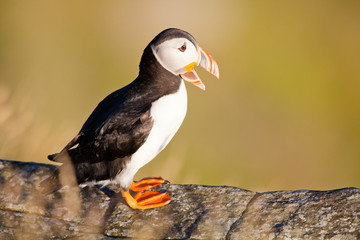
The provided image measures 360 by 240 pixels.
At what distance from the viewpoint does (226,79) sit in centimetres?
1233

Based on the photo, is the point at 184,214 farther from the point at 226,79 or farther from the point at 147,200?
the point at 226,79

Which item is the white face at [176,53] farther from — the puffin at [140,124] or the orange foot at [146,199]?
the orange foot at [146,199]

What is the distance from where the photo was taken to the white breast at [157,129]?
16.5ft

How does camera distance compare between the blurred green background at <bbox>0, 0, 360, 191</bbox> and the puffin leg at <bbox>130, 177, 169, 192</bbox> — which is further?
the blurred green background at <bbox>0, 0, 360, 191</bbox>

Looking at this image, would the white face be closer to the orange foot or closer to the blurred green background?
the orange foot

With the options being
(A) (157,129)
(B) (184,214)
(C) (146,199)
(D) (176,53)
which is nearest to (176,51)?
(D) (176,53)

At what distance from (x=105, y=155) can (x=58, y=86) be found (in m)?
6.14

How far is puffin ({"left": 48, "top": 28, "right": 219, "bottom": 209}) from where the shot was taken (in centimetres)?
500

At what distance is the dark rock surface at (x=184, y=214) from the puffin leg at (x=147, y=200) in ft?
0.15

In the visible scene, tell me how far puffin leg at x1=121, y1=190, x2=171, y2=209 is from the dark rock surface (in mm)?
47

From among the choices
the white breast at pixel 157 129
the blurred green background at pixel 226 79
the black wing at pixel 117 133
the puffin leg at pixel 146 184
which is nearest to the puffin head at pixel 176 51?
the white breast at pixel 157 129

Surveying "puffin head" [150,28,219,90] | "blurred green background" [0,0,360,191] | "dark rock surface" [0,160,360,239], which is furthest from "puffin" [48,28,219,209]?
"blurred green background" [0,0,360,191]

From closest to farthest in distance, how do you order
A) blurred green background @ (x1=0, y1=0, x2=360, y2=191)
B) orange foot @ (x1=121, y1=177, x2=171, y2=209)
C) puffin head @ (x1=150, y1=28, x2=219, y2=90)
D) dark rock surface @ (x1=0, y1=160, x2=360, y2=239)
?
dark rock surface @ (x1=0, y1=160, x2=360, y2=239) < orange foot @ (x1=121, y1=177, x2=171, y2=209) < puffin head @ (x1=150, y1=28, x2=219, y2=90) < blurred green background @ (x1=0, y1=0, x2=360, y2=191)

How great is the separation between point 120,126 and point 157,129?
1.11 feet
